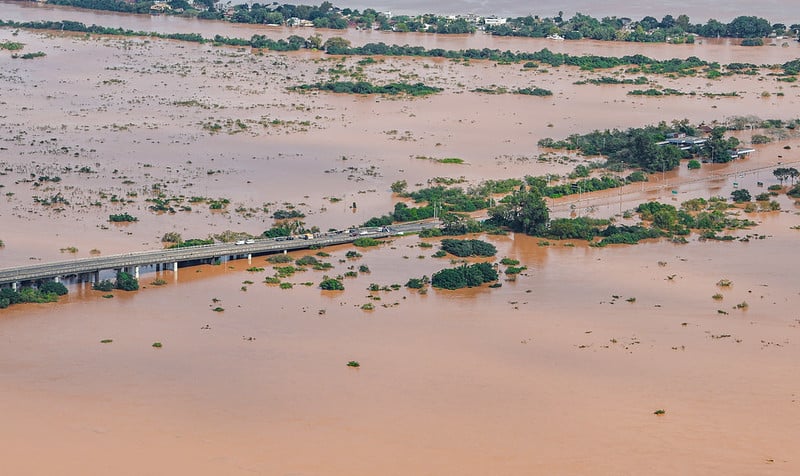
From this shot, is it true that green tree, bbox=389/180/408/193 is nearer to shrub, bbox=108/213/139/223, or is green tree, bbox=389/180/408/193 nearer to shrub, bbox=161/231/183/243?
shrub, bbox=108/213/139/223

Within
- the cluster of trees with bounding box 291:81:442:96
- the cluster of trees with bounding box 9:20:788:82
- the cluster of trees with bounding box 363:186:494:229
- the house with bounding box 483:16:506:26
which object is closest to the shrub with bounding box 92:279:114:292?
the cluster of trees with bounding box 363:186:494:229

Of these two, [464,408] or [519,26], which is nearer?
[464,408]

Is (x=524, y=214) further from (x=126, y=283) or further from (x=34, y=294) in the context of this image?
(x=34, y=294)

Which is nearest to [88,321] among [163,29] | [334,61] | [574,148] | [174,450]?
[174,450]

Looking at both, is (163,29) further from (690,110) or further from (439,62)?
(690,110)

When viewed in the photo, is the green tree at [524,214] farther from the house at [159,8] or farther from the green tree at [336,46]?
the house at [159,8]

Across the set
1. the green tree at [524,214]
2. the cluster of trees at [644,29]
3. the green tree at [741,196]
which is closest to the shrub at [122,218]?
the green tree at [524,214]

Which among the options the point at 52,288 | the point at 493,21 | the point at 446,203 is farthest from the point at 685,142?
the point at 493,21
